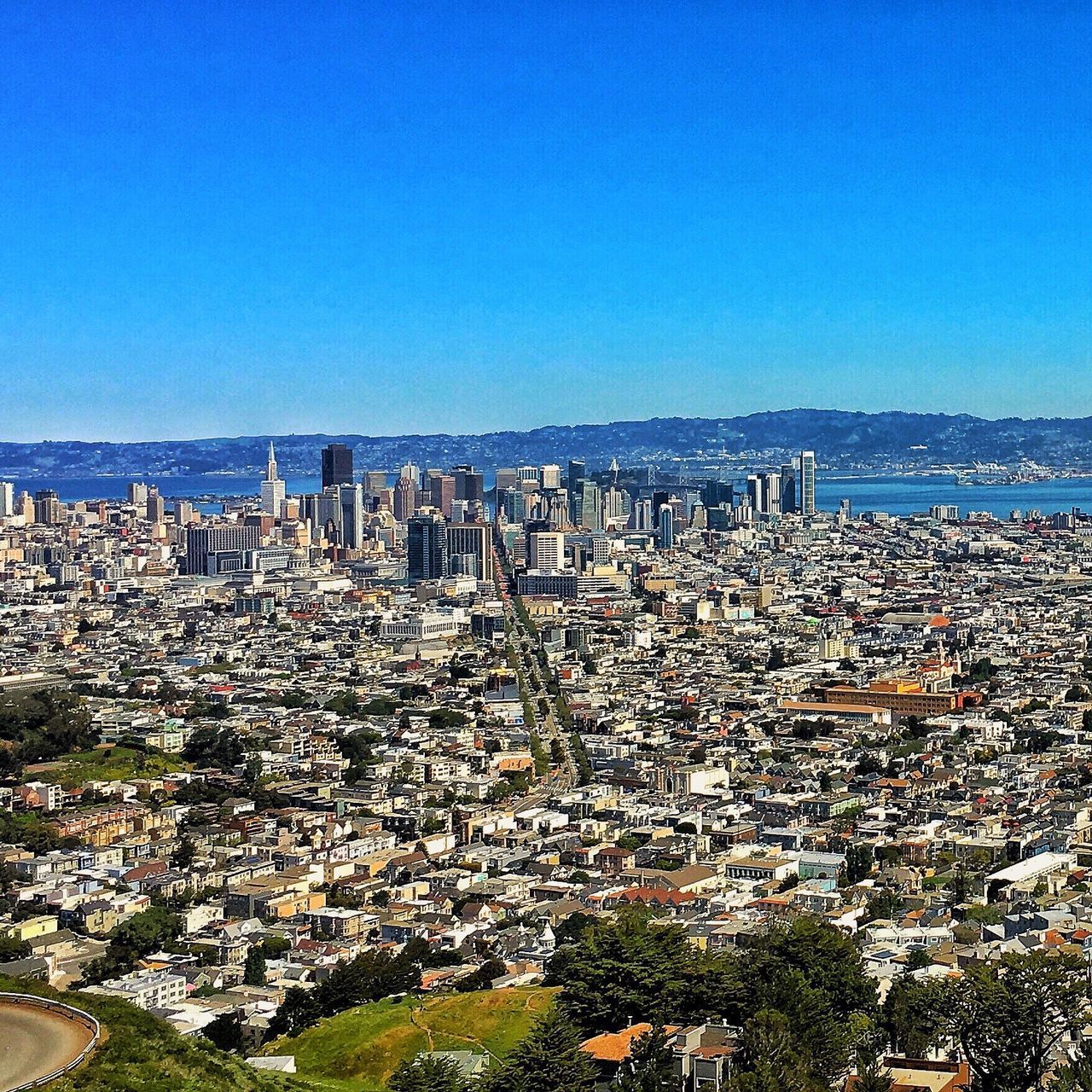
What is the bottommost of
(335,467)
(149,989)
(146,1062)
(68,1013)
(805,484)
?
(149,989)

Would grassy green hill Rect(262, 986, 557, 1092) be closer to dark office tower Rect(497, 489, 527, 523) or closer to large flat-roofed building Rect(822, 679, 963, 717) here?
large flat-roofed building Rect(822, 679, 963, 717)

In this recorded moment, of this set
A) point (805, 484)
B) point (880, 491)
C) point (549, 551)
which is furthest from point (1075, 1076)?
point (880, 491)

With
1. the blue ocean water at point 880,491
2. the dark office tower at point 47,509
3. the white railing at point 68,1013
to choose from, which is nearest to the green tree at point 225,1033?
the white railing at point 68,1013

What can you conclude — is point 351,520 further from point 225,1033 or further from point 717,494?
point 225,1033

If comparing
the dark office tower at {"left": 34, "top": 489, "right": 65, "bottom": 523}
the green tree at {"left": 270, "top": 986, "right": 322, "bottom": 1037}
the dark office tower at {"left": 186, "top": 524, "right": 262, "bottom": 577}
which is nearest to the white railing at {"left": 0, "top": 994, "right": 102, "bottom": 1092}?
the green tree at {"left": 270, "top": 986, "right": 322, "bottom": 1037}

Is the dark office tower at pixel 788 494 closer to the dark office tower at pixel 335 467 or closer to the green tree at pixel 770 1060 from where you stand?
the dark office tower at pixel 335 467

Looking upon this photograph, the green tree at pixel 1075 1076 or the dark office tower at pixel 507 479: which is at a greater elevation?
the dark office tower at pixel 507 479
